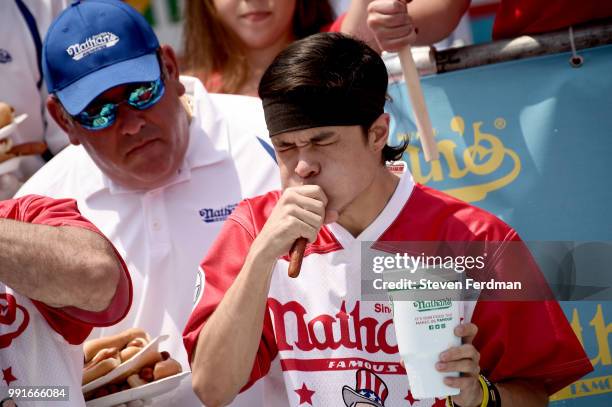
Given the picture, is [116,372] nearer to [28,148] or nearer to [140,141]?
[140,141]

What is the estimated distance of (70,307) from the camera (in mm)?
3096

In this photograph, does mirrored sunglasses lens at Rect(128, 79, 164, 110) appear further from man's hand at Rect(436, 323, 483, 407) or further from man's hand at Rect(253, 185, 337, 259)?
man's hand at Rect(436, 323, 483, 407)

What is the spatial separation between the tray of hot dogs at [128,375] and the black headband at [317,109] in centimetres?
81

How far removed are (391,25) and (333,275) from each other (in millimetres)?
929

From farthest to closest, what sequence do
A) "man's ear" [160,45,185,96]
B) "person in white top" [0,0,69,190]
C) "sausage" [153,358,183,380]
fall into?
"person in white top" [0,0,69,190], "man's ear" [160,45,185,96], "sausage" [153,358,183,380]

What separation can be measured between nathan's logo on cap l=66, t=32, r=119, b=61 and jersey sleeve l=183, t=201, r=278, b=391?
110 cm

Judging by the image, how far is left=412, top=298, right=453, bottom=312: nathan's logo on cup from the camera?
7.92ft

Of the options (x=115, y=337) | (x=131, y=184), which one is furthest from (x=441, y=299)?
(x=131, y=184)

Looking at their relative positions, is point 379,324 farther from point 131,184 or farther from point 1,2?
point 1,2

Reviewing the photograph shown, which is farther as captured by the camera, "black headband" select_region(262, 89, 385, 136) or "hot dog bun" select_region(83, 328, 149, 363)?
"hot dog bun" select_region(83, 328, 149, 363)

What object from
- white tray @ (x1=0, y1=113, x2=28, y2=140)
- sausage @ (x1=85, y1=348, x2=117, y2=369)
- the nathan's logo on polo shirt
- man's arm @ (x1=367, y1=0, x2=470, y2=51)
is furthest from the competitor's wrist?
white tray @ (x1=0, y1=113, x2=28, y2=140)

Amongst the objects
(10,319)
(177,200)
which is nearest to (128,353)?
(10,319)

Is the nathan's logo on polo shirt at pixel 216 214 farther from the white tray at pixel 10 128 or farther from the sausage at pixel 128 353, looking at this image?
the white tray at pixel 10 128

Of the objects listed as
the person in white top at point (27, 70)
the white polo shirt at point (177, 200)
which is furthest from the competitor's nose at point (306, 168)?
the person in white top at point (27, 70)
